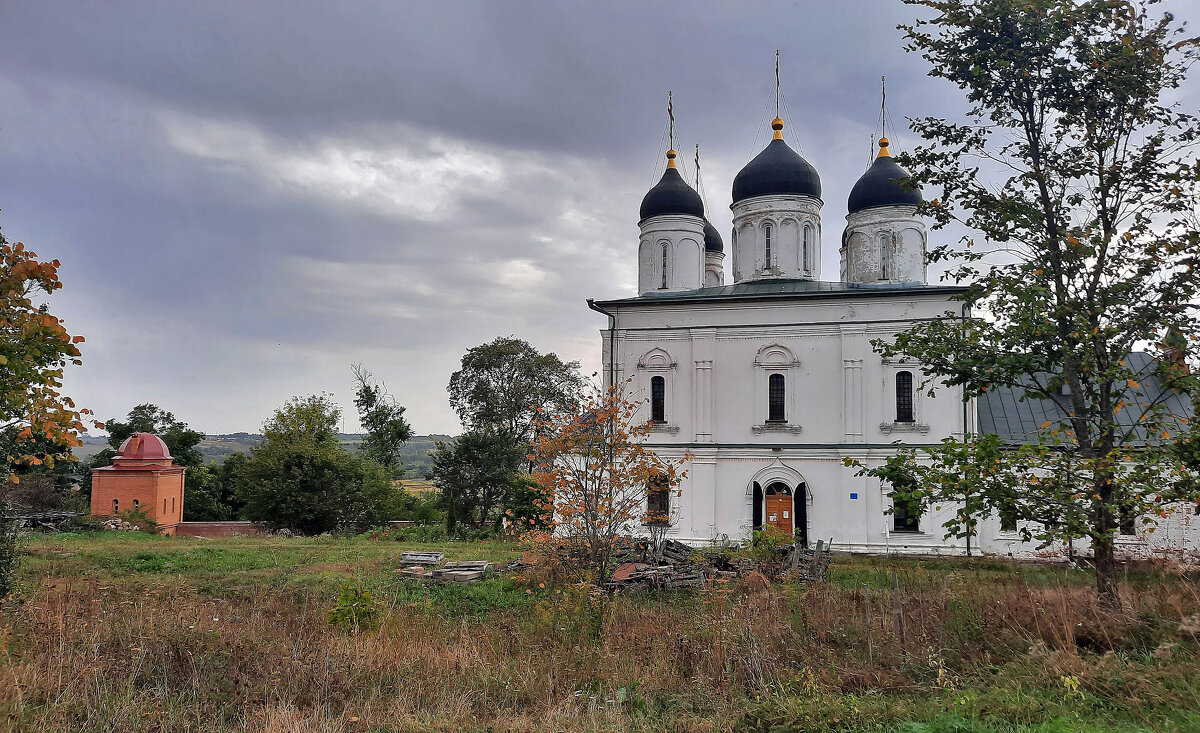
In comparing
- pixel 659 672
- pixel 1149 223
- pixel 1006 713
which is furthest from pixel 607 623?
pixel 1149 223

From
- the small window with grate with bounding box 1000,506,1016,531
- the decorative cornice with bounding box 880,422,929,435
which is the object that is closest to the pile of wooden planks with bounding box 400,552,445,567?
the small window with grate with bounding box 1000,506,1016,531

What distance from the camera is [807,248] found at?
22.2 m

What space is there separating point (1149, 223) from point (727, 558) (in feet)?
29.2

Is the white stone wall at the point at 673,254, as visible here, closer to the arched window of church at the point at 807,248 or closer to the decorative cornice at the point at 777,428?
the arched window of church at the point at 807,248

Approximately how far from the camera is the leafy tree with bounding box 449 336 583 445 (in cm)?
3428

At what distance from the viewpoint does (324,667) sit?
674 centimetres

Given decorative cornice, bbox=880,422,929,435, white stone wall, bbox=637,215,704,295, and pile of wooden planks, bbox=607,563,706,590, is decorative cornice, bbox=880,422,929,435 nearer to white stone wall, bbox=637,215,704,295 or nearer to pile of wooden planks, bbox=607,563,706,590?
white stone wall, bbox=637,215,704,295

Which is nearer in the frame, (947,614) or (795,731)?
(795,731)

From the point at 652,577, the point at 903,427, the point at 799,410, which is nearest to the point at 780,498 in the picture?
the point at 799,410

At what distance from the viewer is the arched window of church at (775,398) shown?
66.2 feet

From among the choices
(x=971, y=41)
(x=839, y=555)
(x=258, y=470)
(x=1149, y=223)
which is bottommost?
(x=839, y=555)

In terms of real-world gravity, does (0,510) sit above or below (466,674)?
above

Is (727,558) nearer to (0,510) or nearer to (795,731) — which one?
(795,731)

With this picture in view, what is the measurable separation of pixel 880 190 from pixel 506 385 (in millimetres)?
19175
